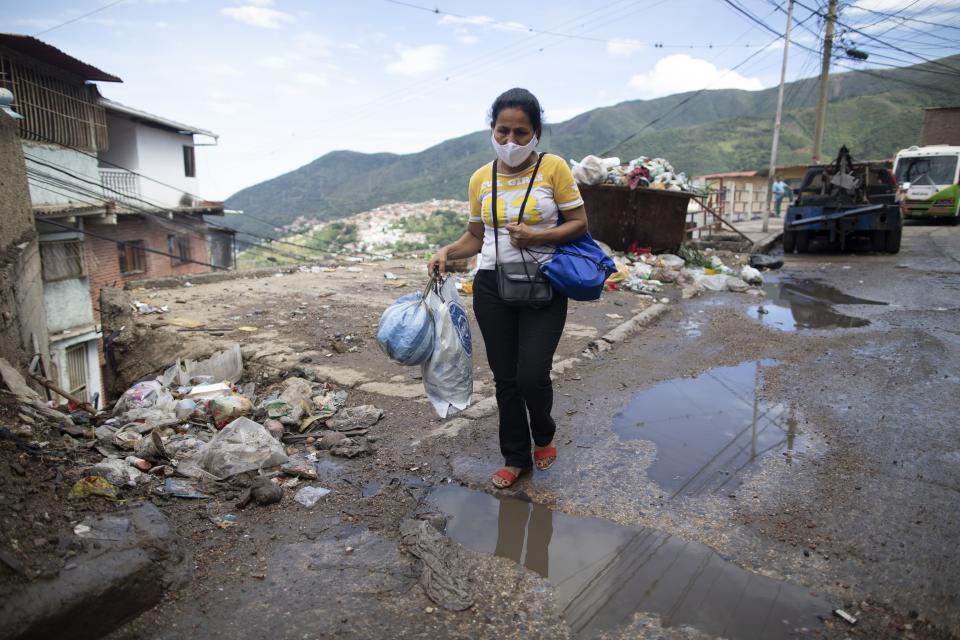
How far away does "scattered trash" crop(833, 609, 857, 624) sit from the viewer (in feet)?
6.20

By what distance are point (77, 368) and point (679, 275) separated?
1291 cm

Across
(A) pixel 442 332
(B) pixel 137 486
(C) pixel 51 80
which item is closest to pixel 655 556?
(A) pixel 442 332

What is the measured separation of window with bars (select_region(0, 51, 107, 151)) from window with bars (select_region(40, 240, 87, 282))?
234 centimetres

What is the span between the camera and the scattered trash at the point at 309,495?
277 centimetres

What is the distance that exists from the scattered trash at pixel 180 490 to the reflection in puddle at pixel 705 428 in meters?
2.25

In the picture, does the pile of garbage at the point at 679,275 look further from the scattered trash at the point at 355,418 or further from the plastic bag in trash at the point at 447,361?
the plastic bag in trash at the point at 447,361

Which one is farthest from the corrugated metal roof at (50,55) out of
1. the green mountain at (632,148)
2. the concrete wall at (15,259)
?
the green mountain at (632,148)

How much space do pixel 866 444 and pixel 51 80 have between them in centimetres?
1790

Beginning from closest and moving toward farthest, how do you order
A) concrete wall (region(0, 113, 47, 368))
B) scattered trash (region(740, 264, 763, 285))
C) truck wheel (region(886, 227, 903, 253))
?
concrete wall (region(0, 113, 47, 368)) < scattered trash (region(740, 264, 763, 285)) < truck wheel (region(886, 227, 903, 253))

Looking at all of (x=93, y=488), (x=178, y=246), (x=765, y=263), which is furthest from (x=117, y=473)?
(x=178, y=246)

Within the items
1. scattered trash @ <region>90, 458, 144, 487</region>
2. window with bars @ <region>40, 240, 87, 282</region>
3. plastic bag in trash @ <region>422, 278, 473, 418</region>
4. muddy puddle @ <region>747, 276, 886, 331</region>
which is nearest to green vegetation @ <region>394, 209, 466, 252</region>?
window with bars @ <region>40, 240, 87, 282</region>

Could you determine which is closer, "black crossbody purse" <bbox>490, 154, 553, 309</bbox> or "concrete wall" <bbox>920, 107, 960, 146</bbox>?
"black crossbody purse" <bbox>490, 154, 553, 309</bbox>

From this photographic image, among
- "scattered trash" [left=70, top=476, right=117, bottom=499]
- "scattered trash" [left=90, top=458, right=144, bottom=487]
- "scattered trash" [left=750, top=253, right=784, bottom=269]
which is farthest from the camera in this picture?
"scattered trash" [left=750, top=253, right=784, bottom=269]

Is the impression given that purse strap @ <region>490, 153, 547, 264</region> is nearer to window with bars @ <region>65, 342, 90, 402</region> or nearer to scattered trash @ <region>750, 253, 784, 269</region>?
scattered trash @ <region>750, 253, 784, 269</region>
